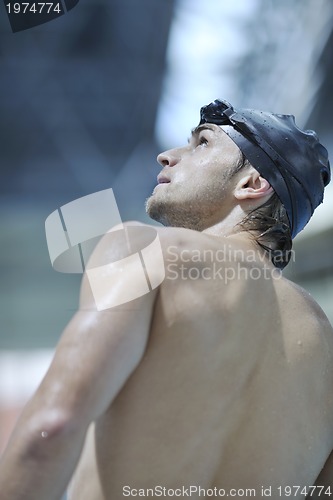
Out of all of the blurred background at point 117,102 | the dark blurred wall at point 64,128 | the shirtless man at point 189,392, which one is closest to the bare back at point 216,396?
the shirtless man at point 189,392

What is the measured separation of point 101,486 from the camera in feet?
3.21

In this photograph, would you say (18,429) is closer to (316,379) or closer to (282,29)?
(316,379)

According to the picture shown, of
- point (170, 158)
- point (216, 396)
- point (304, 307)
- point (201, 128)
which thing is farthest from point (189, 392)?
point (201, 128)

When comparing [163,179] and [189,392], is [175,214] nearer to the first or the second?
[163,179]

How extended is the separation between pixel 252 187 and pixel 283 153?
12 cm

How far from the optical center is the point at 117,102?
176 inches

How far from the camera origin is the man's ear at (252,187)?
1.44 metres

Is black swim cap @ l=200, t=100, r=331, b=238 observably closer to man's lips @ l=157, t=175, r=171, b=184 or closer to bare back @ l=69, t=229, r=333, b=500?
man's lips @ l=157, t=175, r=171, b=184

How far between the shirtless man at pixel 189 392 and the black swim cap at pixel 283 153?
20 centimetres

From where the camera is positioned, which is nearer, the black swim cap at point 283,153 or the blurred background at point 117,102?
the black swim cap at point 283,153

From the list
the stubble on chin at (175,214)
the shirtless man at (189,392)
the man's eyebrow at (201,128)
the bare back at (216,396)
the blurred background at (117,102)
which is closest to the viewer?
the shirtless man at (189,392)

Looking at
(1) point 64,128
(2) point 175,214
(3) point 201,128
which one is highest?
(3) point 201,128

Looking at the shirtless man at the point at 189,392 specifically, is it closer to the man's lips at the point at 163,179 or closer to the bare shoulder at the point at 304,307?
the bare shoulder at the point at 304,307

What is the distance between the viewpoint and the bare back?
96cm
